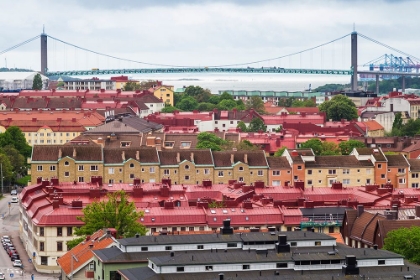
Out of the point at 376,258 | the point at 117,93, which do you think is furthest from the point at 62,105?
the point at 376,258

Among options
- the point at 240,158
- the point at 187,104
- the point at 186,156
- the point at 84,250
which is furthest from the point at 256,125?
the point at 84,250

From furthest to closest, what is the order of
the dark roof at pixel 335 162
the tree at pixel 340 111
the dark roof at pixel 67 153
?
the tree at pixel 340 111
the dark roof at pixel 335 162
the dark roof at pixel 67 153

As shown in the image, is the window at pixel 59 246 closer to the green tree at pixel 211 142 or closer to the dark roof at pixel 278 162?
the dark roof at pixel 278 162

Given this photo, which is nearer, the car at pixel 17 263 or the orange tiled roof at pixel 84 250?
the orange tiled roof at pixel 84 250

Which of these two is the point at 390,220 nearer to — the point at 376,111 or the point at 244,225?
the point at 244,225

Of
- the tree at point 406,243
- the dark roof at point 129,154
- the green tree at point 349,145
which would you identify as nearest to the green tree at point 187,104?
the green tree at point 349,145

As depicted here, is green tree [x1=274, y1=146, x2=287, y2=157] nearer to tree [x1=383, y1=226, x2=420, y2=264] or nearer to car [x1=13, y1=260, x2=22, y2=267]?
car [x1=13, y1=260, x2=22, y2=267]

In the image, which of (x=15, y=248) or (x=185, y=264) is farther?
(x=15, y=248)
